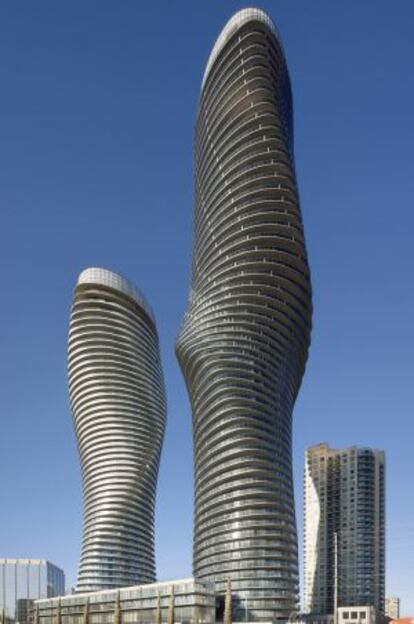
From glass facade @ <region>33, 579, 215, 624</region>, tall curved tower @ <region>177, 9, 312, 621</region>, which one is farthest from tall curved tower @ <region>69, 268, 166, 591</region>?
tall curved tower @ <region>177, 9, 312, 621</region>

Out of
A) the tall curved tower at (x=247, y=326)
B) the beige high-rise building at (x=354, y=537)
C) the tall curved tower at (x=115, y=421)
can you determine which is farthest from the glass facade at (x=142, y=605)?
the beige high-rise building at (x=354, y=537)

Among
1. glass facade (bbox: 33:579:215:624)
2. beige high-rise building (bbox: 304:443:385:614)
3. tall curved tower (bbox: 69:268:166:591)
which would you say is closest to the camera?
glass facade (bbox: 33:579:215:624)

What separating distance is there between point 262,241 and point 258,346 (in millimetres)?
18997

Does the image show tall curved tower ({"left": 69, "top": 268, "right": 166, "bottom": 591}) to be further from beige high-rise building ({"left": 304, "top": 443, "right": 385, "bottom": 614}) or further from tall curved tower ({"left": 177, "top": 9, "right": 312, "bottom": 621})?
beige high-rise building ({"left": 304, "top": 443, "right": 385, "bottom": 614})

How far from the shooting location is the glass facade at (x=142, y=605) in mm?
119812

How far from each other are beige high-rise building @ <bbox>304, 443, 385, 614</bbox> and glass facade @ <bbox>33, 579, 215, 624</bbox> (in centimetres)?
6200

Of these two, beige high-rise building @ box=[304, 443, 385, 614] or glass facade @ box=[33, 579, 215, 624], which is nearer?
glass facade @ box=[33, 579, 215, 624]

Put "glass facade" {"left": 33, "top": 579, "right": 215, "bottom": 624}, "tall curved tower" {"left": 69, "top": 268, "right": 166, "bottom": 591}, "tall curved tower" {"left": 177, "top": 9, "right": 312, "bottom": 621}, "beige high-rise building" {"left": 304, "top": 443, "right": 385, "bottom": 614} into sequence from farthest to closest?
"beige high-rise building" {"left": 304, "top": 443, "right": 385, "bottom": 614} → "tall curved tower" {"left": 69, "top": 268, "right": 166, "bottom": 591} → "tall curved tower" {"left": 177, "top": 9, "right": 312, "bottom": 621} → "glass facade" {"left": 33, "top": 579, "right": 215, "bottom": 624}

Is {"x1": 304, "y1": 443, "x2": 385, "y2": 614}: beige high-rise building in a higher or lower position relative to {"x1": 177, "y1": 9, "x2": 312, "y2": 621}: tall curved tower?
lower

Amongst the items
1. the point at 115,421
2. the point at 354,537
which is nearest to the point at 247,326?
the point at 115,421

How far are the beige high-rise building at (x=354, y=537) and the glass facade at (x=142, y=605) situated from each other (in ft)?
203

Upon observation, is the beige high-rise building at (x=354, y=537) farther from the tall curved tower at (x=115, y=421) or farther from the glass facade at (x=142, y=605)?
the glass facade at (x=142, y=605)

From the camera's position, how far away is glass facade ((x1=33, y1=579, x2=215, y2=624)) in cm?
11981

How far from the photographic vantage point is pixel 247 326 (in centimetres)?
13550
